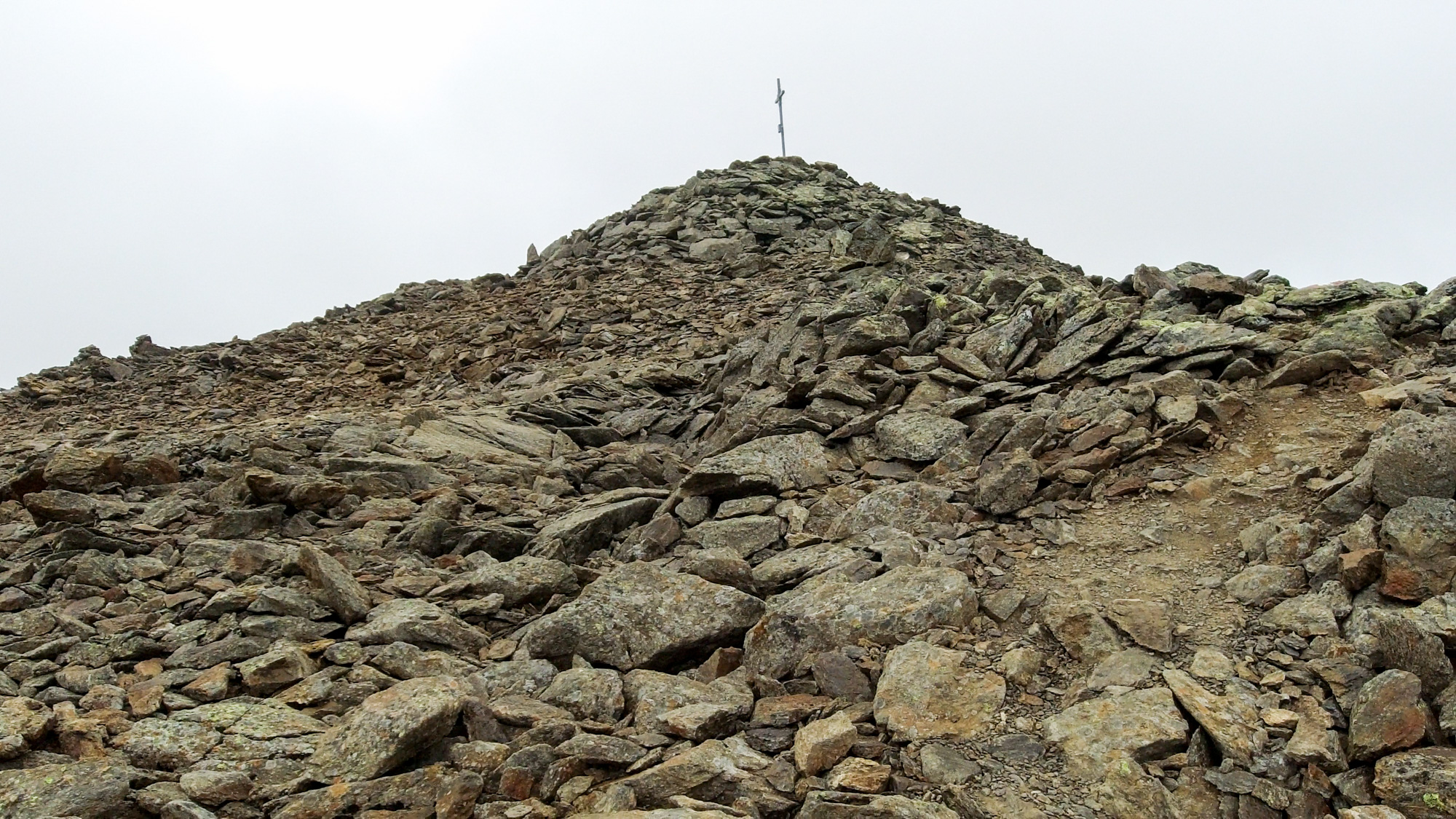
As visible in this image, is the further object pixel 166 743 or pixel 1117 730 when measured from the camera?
pixel 166 743

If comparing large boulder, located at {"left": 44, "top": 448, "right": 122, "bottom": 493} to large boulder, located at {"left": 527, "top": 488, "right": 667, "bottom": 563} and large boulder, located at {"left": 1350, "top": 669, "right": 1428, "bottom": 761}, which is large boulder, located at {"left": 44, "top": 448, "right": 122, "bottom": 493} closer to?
large boulder, located at {"left": 527, "top": 488, "right": 667, "bottom": 563}

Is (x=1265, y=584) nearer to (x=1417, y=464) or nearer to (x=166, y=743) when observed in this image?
(x=1417, y=464)

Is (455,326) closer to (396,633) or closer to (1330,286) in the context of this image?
(396,633)

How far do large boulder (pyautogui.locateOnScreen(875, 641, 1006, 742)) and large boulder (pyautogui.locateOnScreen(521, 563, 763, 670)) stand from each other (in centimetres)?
170

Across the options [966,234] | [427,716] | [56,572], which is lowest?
[427,716]

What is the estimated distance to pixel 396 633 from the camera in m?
7.66

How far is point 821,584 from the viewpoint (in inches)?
318

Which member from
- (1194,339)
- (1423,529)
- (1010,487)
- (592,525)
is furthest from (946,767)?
(1194,339)

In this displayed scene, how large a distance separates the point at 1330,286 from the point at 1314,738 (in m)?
10.0

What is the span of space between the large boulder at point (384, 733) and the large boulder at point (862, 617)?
8.63 feet

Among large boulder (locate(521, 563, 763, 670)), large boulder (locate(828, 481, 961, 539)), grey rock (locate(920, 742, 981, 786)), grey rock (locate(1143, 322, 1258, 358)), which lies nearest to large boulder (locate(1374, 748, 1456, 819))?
grey rock (locate(920, 742, 981, 786))

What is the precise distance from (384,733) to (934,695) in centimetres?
400

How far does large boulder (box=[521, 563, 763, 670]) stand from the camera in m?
7.39

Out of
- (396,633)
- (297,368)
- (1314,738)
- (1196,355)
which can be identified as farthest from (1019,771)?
(297,368)
